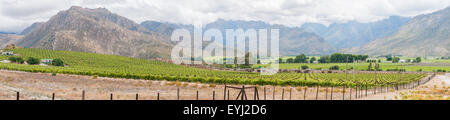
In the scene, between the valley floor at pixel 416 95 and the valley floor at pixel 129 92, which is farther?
the valley floor at pixel 416 95

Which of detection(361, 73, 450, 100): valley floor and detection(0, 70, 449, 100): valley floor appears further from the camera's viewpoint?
detection(361, 73, 450, 100): valley floor

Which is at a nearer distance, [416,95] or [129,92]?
[416,95]
